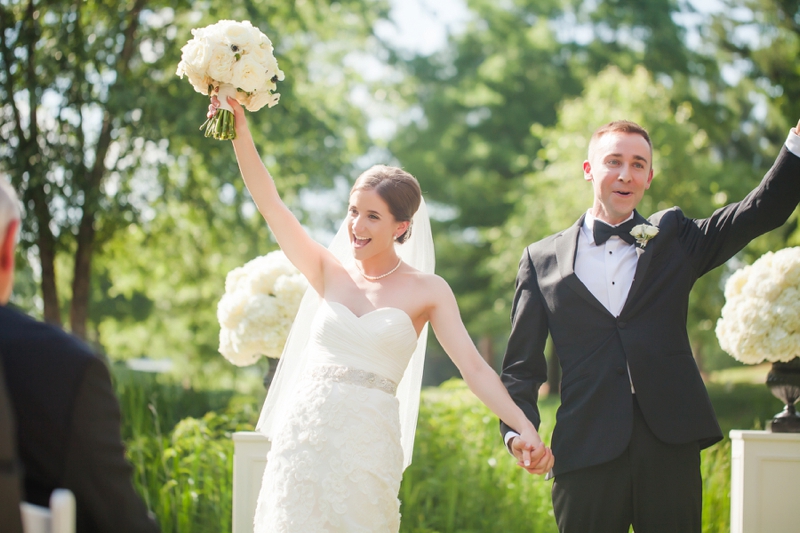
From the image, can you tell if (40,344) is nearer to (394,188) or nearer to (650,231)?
(394,188)

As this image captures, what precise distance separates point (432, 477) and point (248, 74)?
374cm

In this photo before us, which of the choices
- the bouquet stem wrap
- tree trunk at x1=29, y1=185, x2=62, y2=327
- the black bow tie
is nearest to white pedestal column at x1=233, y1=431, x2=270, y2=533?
the bouquet stem wrap

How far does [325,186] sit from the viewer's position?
12250 mm

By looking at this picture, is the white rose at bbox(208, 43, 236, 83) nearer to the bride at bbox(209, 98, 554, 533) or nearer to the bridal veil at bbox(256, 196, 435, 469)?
the bride at bbox(209, 98, 554, 533)

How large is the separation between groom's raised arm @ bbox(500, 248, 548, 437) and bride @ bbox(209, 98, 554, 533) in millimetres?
68

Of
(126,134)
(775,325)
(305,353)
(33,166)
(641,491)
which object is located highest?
(126,134)

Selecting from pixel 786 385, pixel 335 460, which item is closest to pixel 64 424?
pixel 335 460

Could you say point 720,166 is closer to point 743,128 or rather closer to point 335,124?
point 743,128

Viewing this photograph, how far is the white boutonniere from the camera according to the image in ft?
11.1

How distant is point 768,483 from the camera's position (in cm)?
467

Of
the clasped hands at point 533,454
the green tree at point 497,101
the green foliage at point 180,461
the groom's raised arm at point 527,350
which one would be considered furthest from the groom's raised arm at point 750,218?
the green tree at point 497,101

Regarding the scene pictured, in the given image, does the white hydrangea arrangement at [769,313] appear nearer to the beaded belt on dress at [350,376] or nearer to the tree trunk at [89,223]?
the beaded belt on dress at [350,376]

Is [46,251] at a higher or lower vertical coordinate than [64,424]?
higher

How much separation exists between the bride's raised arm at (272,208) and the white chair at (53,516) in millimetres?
1997
